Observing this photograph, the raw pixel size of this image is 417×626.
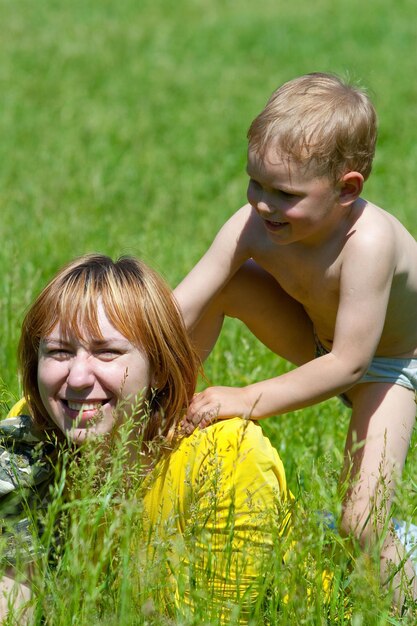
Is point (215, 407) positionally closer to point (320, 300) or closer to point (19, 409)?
point (320, 300)

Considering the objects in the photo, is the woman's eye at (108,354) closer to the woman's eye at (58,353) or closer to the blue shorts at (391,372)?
the woman's eye at (58,353)

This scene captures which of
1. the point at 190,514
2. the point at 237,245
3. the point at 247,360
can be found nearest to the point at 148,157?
the point at 247,360

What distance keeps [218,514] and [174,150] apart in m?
6.51

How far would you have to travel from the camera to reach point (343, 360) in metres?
3.12

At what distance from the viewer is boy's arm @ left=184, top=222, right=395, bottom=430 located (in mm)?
3115

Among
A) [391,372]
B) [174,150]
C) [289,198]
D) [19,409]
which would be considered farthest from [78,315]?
[174,150]

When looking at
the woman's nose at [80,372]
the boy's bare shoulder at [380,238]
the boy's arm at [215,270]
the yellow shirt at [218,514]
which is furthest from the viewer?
the boy's arm at [215,270]

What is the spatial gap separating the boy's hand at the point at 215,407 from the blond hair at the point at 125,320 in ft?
0.12

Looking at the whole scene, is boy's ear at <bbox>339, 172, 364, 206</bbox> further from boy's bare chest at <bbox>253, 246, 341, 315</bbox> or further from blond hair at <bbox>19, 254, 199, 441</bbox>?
blond hair at <bbox>19, 254, 199, 441</bbox>

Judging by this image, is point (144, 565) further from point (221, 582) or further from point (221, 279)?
point (221, 279)

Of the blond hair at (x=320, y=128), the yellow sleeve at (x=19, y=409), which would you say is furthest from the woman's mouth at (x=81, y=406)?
the blond hair at (x=320, y=128)

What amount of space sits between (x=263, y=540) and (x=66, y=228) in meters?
3.73

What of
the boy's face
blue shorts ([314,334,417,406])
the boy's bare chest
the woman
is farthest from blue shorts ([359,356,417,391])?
the woman

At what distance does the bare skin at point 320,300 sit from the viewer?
3127 mm
